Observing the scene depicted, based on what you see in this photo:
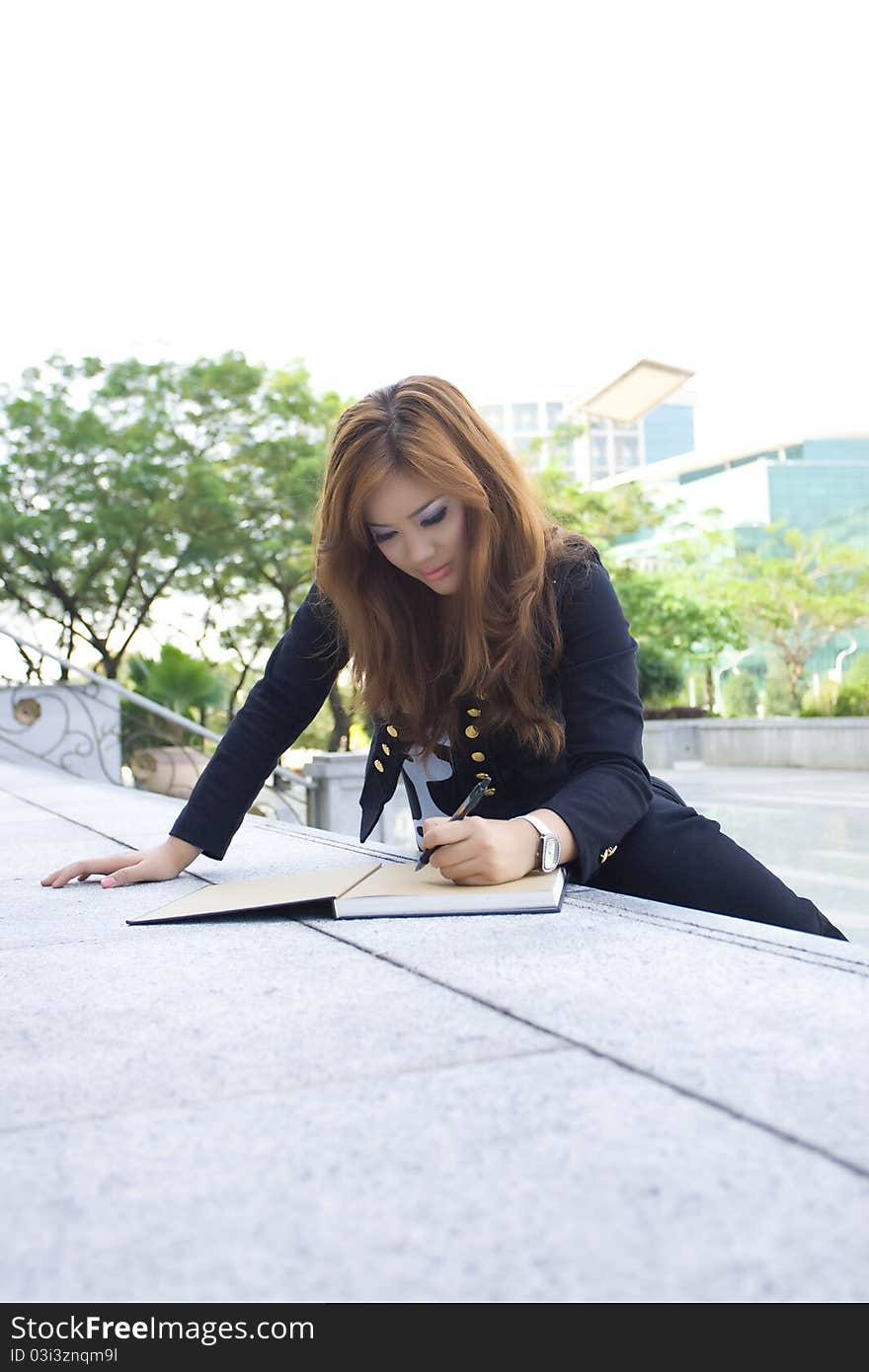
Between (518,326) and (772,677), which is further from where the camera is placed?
(518,326)

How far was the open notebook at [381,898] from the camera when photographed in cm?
148

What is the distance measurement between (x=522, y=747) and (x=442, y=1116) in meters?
1.11

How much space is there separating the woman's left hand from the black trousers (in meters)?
0.33

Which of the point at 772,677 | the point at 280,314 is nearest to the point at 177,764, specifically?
the point at 772,677

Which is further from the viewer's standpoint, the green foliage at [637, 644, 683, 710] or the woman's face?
the green foliage at [637, 644, 683, 710]

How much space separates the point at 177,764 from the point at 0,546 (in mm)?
5728

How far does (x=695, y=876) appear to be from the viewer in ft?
5.94

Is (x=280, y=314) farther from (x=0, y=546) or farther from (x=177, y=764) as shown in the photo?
(x=177, y=764)

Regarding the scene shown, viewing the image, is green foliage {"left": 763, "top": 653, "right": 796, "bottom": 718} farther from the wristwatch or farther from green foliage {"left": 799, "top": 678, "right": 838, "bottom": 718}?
the wristwatch

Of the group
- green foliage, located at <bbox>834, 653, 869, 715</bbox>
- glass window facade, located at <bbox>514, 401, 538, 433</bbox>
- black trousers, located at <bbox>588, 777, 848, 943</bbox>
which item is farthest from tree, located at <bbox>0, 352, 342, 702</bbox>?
glass window facade, located at <bbox>514, 401, 538, 433</bbox>

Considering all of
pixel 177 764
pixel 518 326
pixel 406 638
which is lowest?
pixel 177 764

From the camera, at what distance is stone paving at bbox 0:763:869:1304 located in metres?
0.58

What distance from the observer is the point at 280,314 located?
21328 mm

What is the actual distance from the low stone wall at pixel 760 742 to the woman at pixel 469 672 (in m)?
11.1
